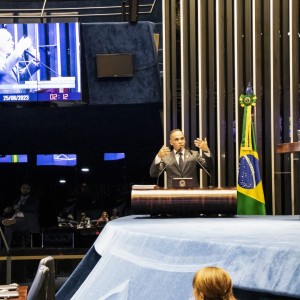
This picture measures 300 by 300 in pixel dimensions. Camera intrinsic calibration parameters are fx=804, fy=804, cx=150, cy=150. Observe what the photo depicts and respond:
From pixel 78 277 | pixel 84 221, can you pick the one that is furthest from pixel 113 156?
pixel 78 277

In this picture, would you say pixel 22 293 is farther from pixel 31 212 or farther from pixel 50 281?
pixel 31 212

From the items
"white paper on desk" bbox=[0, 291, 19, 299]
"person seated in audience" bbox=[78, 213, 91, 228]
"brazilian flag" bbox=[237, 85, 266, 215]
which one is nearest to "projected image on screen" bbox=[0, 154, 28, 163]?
"person seated in audience" bbox=[78, 213, 91, 228]

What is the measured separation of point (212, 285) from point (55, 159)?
366 inches

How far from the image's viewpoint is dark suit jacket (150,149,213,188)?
21.0ft

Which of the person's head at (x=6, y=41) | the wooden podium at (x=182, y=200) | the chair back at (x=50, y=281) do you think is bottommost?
the wooden podium at (x=182, y=200)

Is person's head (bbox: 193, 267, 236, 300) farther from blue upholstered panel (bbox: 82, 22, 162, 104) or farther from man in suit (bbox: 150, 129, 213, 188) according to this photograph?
blue upholstered panel (bbox: 82, 22, 162, 104)

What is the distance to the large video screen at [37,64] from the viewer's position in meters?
9.02

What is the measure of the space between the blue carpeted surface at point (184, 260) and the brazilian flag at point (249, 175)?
8.54 ft

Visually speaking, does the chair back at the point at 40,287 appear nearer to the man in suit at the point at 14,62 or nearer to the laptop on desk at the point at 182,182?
the laptop on desk at the point at 182,182

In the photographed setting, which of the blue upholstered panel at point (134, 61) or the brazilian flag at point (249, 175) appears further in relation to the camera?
the blue upholstered panel at point (134, 61)

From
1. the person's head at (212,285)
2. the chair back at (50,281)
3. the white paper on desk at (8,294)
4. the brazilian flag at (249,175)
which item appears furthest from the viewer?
the brazilian flag at (249,175)

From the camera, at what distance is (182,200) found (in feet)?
19.9

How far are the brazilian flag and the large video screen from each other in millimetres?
2493

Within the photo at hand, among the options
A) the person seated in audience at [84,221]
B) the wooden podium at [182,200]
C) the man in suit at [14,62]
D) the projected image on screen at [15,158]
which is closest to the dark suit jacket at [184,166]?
the wooden podium at [182,200]
